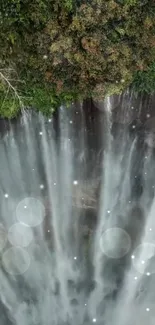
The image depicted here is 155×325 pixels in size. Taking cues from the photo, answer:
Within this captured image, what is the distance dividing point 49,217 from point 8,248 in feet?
4.04

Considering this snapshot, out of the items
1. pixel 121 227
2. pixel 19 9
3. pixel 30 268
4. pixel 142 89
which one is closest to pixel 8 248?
pixel 30 268

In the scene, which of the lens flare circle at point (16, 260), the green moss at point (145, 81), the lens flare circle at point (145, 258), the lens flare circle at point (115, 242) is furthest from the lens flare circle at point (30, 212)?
the green moss at point (145, 81)

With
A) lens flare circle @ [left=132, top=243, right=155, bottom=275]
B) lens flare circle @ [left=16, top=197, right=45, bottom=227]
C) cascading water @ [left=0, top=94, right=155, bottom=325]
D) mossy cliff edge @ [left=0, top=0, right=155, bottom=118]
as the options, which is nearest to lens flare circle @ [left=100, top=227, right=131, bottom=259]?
cascading water @ [left=0, top=94, right=155, bottom=325]

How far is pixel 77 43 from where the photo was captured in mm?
7285

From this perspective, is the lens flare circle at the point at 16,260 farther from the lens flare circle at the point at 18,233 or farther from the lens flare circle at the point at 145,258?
the lens flare circle at the point at 145,258

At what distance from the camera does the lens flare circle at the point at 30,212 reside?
10.0m

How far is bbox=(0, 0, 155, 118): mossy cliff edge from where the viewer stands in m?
7.05

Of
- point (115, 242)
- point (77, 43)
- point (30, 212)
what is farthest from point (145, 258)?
point (77, 43)

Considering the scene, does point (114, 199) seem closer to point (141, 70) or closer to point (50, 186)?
point (50, 186)

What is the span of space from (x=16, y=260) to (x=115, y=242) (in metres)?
2.40

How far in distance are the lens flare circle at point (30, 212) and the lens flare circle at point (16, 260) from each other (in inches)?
27.6

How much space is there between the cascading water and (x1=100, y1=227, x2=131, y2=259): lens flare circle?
24 mm

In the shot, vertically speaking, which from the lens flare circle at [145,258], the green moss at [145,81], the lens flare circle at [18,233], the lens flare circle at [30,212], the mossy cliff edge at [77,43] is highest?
the mossy cliff edge at [77,43]

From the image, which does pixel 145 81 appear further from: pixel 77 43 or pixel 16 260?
pixel 16 260
